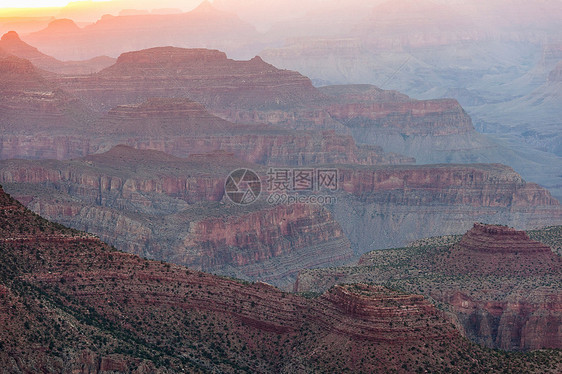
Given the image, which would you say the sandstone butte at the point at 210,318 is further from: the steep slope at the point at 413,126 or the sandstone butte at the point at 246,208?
the steep slope at the point at 413,126

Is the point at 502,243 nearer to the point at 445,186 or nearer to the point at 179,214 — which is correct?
the point at 179,214

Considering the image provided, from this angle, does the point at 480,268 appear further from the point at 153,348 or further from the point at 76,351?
the point at 76,351

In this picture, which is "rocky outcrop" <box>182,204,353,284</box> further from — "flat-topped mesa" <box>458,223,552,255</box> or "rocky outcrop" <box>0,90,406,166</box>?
"rocky outcrop" <box>0,90,406,166</box>

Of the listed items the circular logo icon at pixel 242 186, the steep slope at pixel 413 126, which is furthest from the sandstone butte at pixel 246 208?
the steep slope at pixel 413 126

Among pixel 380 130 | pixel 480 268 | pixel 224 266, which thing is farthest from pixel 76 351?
pixel 380 130

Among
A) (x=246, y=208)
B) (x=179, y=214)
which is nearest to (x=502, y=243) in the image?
(x=246, y=208)
